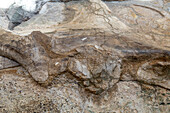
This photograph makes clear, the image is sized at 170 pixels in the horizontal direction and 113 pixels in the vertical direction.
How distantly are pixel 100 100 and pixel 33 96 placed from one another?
52cm

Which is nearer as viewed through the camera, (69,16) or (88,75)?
(88,75)

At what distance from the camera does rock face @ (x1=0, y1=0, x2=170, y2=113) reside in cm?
125

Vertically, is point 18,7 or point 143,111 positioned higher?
point 18,7

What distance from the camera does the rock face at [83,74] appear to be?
1.25 m

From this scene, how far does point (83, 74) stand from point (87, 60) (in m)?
0.12

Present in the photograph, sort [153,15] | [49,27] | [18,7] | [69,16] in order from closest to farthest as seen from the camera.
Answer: [49,27] < [69,16] < [153,15] < [18,7]

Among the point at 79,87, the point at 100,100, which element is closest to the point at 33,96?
the point at 79,87

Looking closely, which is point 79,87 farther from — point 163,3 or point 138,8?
point 163,3

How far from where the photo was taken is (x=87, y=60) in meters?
1.32

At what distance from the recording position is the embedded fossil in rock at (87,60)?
1289 millimetres

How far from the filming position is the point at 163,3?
9.09ft

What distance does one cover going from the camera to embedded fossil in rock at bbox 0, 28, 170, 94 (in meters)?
1.29

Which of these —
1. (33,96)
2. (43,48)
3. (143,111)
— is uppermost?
(43,48)

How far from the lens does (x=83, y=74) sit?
127cm
